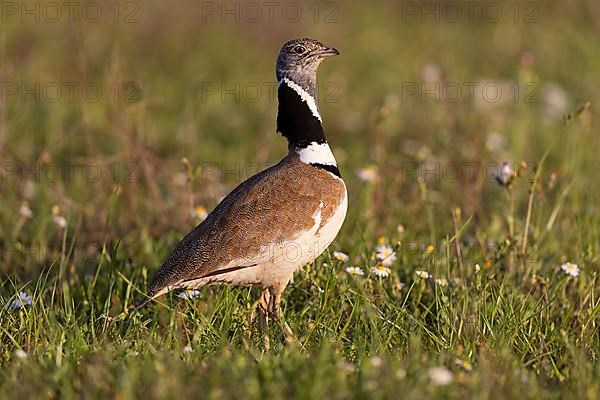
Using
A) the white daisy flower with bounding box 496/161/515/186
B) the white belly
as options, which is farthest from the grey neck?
the white daisy flower with bounding box 496/161/515/186

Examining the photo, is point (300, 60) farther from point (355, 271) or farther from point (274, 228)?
point (355, 271)

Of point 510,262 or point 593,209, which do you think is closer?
point 510,262

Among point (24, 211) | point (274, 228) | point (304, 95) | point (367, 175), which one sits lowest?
point (24, 211)

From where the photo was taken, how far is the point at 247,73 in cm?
991

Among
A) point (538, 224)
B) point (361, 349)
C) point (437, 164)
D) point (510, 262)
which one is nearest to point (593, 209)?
point (538, 224)

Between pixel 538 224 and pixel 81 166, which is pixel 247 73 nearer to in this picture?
pixel 81 166

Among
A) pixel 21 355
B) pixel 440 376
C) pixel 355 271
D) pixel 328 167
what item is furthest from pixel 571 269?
pixel 21 355

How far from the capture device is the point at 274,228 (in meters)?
4.29

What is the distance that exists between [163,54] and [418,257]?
6.11 meters

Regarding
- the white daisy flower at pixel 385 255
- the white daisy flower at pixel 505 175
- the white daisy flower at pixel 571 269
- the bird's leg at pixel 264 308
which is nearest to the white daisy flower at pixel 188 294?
the bird's leg at pixel 264 308

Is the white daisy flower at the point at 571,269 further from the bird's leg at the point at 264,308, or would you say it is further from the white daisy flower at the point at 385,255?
the bird's leg at the point at 264,308

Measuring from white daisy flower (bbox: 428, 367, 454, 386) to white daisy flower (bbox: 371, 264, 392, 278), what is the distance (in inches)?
49.6

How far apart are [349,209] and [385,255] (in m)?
1.24

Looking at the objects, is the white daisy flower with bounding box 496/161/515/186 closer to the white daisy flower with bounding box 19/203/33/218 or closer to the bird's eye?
the bird's eye
